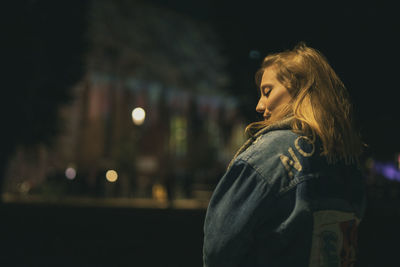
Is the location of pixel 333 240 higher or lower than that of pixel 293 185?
lower

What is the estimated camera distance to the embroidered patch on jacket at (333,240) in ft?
5.39

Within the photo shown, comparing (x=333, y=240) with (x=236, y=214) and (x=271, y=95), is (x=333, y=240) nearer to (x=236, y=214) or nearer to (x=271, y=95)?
(x=236, y=214)

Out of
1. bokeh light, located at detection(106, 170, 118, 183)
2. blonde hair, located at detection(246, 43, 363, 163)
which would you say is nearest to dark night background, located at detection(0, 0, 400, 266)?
blonde hair, located at detection(246, 43, 363, 163)

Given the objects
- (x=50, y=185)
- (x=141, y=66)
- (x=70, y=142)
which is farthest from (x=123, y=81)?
(x=50, y=185)

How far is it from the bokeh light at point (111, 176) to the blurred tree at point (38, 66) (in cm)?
1702

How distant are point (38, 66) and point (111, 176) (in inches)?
867

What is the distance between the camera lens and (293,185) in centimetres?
162

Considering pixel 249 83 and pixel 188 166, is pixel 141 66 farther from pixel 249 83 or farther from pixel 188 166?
pixel 249 83

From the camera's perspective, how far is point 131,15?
182 feet

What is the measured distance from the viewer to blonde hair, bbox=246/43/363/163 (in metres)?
1.71

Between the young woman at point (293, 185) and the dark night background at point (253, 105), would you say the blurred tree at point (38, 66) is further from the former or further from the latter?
the young woman at point (293, 185)

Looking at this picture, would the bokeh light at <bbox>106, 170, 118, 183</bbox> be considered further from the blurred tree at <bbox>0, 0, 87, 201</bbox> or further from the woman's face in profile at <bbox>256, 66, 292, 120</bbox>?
the woman's face in profile at <bbox>256, 66, 292, 120</bbox>

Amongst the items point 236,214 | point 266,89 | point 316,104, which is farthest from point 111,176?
point 236,214

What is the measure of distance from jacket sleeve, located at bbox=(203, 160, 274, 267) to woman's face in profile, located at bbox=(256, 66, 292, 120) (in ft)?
1.11
